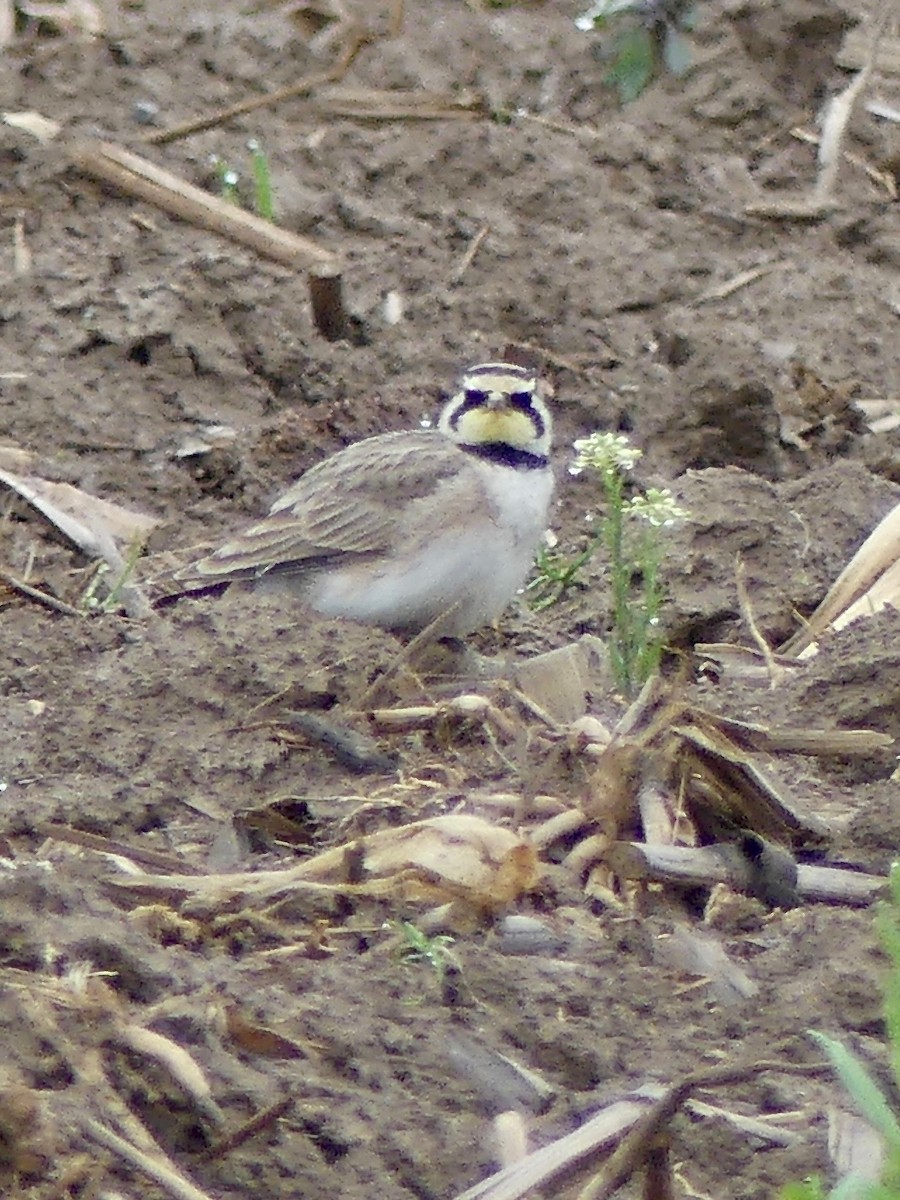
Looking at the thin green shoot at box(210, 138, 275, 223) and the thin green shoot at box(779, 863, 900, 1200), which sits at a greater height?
the thin green shoot at box(779, 863, 900, 1200)

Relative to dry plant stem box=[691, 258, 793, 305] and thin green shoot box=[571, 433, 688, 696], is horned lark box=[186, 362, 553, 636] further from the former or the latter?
dry plant stem box=[691, 258, 793, 305]

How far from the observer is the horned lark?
6816 millimetres

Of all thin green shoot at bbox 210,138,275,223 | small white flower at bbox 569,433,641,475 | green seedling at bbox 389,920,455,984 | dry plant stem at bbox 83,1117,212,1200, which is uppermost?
dry plant stem at bbox 83,1117,212,1200

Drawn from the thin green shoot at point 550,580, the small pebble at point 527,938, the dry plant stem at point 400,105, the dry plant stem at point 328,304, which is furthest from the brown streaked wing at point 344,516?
the small pebble at point 527,938

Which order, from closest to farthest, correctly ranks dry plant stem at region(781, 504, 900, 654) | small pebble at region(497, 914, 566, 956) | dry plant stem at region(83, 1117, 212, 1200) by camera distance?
dry plant stem at region(83, 1117, 212, 1200) < small pebble at region(497, 914, 566, 956) < dry plant stem at region(781, 504, 900, 654)

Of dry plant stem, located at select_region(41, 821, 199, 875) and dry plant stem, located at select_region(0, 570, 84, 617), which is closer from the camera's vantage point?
dry plant stem, located at select_region(41, 821, 199, 875)

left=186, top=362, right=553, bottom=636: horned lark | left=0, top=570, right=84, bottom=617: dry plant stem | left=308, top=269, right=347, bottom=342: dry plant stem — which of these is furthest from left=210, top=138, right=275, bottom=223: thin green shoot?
left=0, top=570, right=84, bottom=617: dry plant stem

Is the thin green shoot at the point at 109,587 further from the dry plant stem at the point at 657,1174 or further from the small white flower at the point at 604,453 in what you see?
the dry plant stem at the point at 657,1174

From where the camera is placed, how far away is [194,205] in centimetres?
859

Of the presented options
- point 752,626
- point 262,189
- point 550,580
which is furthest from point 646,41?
point 752,626

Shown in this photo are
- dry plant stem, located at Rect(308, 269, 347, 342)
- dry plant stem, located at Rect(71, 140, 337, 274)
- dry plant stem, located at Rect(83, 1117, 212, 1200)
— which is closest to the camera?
dry plant stem, located at Rect(83, 1117, 212, 1200)

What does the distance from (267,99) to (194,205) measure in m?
1.16

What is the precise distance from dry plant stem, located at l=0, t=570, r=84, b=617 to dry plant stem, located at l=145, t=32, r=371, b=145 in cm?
286

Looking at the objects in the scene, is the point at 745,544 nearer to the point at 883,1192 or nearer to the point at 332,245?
the point at 332,245
